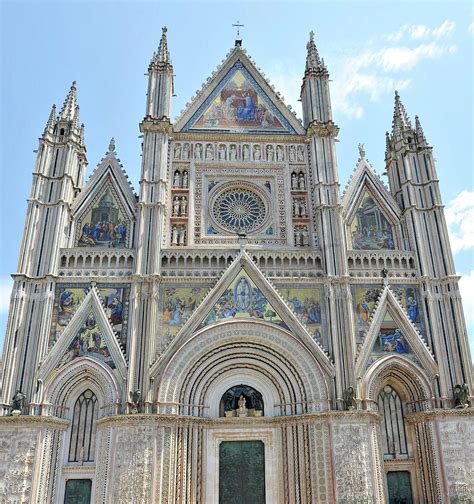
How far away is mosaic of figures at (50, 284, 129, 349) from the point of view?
1889 cm

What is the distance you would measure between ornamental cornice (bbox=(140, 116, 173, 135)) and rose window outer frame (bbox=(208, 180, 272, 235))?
3459 mm

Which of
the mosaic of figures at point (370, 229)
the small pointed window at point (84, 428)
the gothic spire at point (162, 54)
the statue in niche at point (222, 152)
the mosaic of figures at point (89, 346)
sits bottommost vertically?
the small pointed window at point (84, 428)

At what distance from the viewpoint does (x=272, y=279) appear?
19984 millimetres

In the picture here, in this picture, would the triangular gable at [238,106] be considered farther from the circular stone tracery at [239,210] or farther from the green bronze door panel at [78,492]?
the green bronze door panel at [78,492]

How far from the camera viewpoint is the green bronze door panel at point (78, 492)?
17242mm

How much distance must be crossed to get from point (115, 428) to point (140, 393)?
1.35m

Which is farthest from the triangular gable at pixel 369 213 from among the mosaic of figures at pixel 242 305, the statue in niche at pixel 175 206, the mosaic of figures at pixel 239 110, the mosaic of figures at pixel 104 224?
the mosaic of figures at pixel 104 224

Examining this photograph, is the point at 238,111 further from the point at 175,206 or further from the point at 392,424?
the point at 392,424

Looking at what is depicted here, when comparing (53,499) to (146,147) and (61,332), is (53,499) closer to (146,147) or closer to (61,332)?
(61,332)

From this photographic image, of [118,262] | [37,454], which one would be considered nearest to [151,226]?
[118,262]

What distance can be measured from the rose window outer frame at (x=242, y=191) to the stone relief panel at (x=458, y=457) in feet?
33.2

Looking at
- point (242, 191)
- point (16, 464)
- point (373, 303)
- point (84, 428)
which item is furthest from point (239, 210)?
point (16, 464)

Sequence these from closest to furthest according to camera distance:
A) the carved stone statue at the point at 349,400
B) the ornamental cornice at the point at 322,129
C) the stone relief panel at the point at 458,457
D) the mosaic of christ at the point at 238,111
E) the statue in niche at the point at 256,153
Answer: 1. the stone relief panel at the point at 458,457
2. the carved stone statue at the point at 349,400
3. the ornamental cornice at the point at 322,129
4. the statue in niche at the point at 256,153
5. the mosaic of christ at the point at 238,111

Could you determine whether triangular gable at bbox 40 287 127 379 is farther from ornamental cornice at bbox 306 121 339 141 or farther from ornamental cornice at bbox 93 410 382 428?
ornamental cornice at bbox 306 121 339 141
